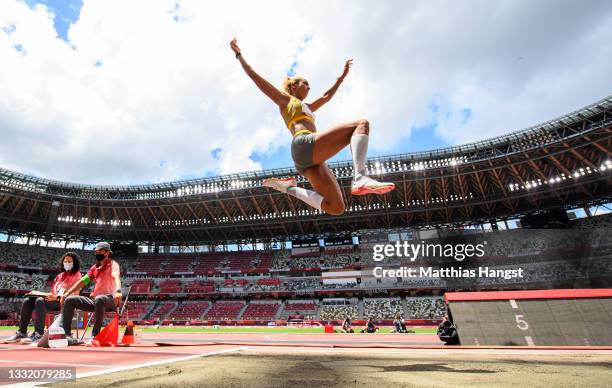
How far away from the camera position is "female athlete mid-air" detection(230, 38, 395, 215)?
3797 mm

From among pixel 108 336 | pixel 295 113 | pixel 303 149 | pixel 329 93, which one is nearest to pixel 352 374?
pixel 303 149

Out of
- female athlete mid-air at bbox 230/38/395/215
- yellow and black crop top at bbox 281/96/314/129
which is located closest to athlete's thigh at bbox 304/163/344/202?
female athlete mid-air at bbox 230/38/395/215

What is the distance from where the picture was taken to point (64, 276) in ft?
19.7

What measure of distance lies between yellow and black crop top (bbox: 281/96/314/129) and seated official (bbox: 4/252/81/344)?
14.7ft

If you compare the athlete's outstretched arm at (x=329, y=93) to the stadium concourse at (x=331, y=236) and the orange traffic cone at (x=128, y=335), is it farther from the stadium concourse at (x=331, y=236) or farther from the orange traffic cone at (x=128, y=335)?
the stadium concourse at (x=331, y=236)

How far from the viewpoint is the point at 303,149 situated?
12.7 feet

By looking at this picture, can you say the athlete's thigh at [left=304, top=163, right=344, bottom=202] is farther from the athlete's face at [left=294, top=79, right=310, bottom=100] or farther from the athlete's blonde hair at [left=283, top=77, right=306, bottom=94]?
the athlete's blonde hair at [left=283, top=77, right=306, bottom=94]

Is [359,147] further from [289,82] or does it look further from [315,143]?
[289,82]

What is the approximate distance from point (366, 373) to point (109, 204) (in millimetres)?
44490

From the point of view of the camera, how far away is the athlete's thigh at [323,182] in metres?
4.14

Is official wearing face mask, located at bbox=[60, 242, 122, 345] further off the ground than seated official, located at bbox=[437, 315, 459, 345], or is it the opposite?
official wearing face mask, located at bbox=[60, 242, 122, 345]

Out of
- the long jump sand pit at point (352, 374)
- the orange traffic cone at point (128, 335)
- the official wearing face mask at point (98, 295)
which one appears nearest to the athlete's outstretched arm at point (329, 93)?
the long jump sand pit at point (352, 374)

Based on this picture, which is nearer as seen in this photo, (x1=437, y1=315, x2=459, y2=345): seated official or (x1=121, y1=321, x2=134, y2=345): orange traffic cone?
(x1=121, y1=321, x2=134, y2=345): orange traffic cone

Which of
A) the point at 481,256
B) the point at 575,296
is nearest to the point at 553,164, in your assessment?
the point at 481,256
